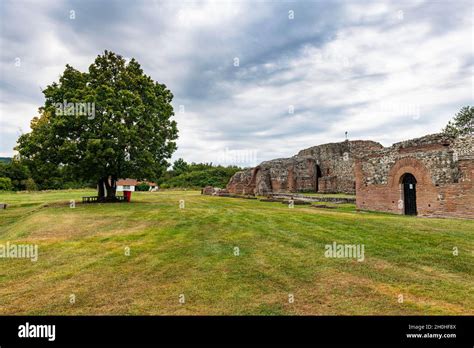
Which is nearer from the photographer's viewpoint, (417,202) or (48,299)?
(48,299)

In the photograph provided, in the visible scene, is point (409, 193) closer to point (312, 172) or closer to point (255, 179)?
point (312, 172)

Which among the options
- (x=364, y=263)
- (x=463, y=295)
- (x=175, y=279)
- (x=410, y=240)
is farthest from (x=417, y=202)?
(x=175, y=279)

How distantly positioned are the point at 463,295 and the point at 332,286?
2.13 m

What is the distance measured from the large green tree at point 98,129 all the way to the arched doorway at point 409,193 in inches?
697

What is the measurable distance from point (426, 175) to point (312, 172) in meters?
21.8

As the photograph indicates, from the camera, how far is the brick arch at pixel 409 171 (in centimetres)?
1568

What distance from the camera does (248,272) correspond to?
21.9 ft

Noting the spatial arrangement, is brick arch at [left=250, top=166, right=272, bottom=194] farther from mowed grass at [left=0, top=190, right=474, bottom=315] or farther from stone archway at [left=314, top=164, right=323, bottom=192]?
mowed grass at [left=0, top=190, right=474, bottom=315]

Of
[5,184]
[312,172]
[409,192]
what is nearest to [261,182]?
[312,172]

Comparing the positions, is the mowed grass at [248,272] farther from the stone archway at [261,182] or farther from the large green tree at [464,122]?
the large green tree at [464,122]

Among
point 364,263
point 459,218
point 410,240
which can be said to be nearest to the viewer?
point 364,263
